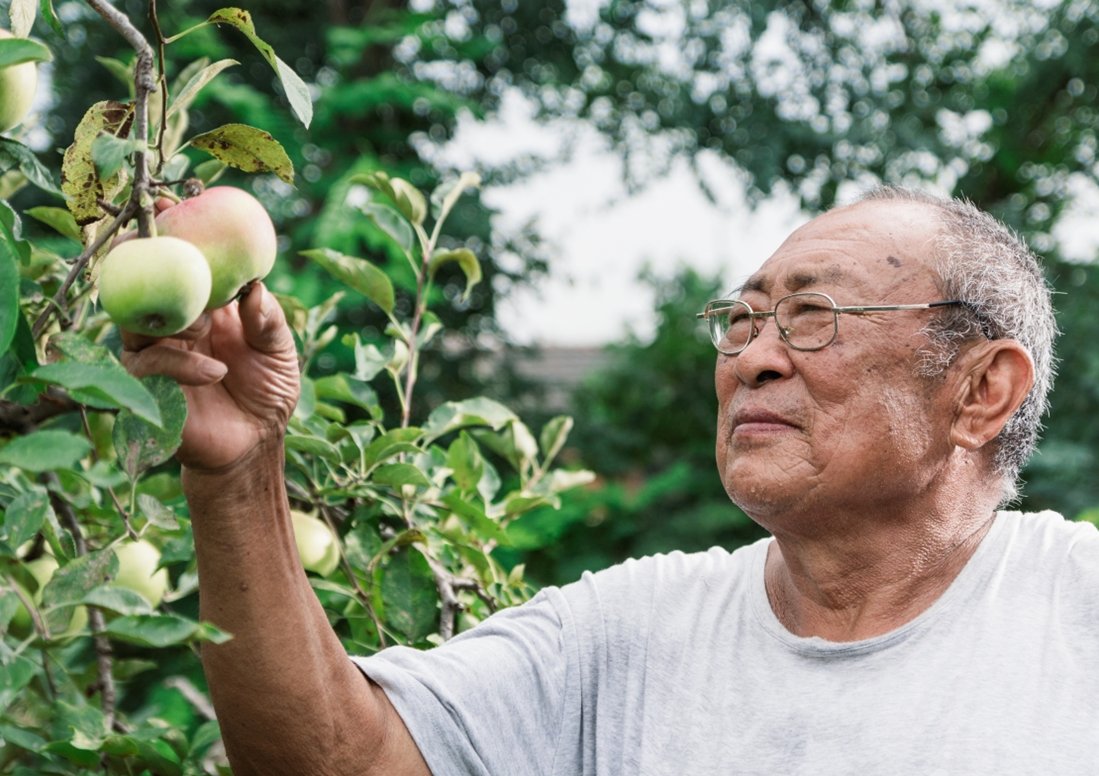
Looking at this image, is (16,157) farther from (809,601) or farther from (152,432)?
(809,601)

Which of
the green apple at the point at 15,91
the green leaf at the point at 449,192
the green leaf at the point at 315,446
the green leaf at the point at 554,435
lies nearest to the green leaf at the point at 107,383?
the green apple at the point at 15,91

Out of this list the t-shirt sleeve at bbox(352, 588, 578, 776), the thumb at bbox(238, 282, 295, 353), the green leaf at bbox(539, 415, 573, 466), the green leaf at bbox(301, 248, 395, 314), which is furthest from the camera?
the green leaf at bbox(539, 415, 573, 466)

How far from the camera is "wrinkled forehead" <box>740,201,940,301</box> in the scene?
1515 mm

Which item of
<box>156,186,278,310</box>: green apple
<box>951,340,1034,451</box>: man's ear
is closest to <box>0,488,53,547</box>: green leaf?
<box>156,186,278,310</box>: green apple

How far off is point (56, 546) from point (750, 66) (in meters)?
5.33

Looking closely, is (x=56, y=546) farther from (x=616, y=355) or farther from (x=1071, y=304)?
(x=616, y=355)

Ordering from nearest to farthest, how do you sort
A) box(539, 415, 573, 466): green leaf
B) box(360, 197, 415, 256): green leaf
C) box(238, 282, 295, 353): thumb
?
box(238, 282, 295, 353): thumb, box(360, 197, 415, 256): green leaf, box(539, 415, 573, 466): green leaf

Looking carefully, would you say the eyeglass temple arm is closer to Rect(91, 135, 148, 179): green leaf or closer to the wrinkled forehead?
the wrinkled forehead

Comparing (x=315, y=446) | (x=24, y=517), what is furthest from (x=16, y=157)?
(x=315, y=446)

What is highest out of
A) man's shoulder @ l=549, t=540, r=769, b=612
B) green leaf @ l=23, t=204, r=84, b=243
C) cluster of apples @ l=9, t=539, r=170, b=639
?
green leaf @ l=23, t=204, r=84, b=243

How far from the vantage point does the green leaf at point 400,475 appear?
142 cm

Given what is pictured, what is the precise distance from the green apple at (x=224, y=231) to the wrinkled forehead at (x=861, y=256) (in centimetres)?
76

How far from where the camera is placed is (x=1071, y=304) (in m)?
6.32

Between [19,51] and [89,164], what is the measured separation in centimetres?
13
